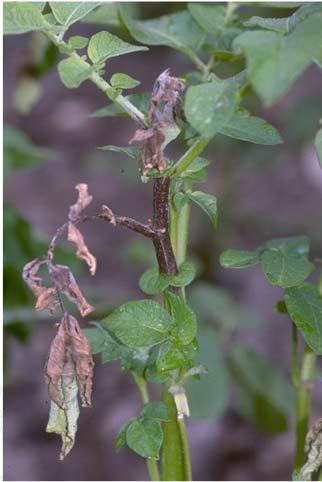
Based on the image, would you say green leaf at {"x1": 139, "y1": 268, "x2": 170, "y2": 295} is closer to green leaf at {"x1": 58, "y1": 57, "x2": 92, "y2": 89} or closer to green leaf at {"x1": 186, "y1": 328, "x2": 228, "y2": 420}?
green leaf at {"x1": 58, "y1": 57, "x2": 92, "y2": 89}

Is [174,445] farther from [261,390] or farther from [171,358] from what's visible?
[261,390]

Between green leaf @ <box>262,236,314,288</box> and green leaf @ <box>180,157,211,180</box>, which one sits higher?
green leaf @ <box>180,157,211,180</box>

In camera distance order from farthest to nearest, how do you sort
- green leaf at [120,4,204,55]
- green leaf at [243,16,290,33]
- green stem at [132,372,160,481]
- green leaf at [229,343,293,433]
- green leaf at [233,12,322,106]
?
1. green leaf at [229,343,293,433]
2. green leaf at [120,4,204,55]
3. green stem at [132,372,160,481]
4. green leaf at [243,16,290,33]
5. green leaf at [233,12,322,106]

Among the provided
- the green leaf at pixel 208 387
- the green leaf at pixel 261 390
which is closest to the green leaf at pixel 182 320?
the green leaf at pixel 208 387

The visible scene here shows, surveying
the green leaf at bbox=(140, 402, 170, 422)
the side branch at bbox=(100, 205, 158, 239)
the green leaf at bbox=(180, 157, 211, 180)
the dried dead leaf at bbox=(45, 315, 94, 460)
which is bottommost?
the green leaf at bbox=(140, 402, 170, 422)

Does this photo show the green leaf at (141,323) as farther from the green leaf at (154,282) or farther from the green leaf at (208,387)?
the green leaf at (208,387)

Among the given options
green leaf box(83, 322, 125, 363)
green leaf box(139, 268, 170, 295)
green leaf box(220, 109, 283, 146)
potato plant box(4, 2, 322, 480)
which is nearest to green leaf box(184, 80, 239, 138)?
potato plant box(4, 2, 322, 480)

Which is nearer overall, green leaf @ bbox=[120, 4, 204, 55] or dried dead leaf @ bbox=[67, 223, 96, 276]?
dried dead leaf @ bbox=[67, 223, 96, 276]
